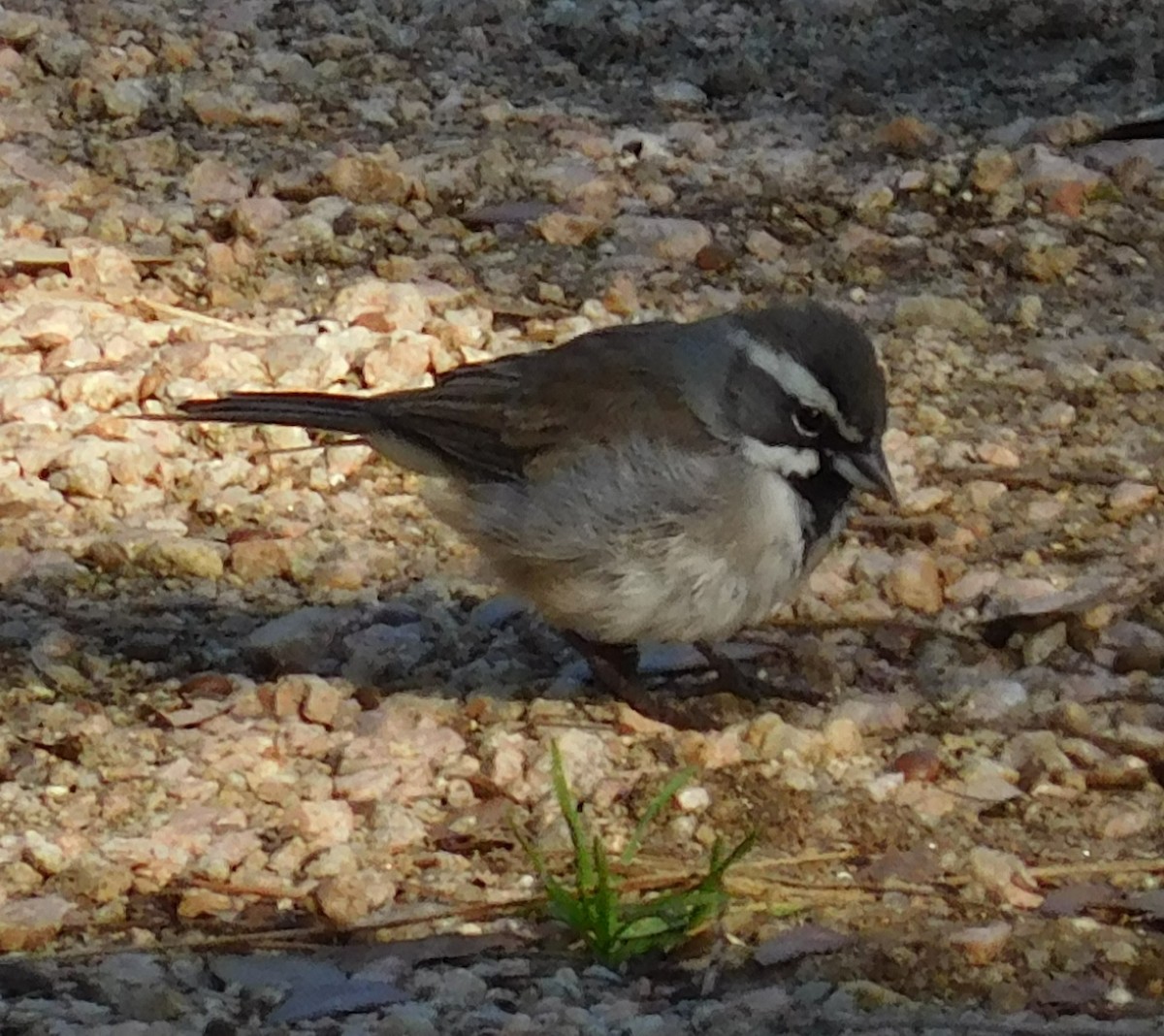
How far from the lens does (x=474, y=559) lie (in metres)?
5.29

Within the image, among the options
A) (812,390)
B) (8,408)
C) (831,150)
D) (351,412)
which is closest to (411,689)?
(351,412)

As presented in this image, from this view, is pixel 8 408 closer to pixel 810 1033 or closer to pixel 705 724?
pixel 705 724

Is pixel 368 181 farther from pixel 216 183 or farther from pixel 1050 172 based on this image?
pixel 1050 172

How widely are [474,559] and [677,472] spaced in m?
0.88

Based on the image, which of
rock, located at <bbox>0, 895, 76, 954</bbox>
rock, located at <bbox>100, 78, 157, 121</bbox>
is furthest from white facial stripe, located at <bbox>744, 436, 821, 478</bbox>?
rock, located at <bbox>100, 78, 157, 121</bbox>

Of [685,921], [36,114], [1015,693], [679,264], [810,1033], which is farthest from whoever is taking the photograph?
[36,114]

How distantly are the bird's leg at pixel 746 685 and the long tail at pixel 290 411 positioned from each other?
3.02 ft

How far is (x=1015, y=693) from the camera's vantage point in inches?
190

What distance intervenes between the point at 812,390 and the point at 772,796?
84 centimetres

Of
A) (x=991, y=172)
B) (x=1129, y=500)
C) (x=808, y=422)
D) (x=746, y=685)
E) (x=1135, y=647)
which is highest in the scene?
(x=991, y=172)

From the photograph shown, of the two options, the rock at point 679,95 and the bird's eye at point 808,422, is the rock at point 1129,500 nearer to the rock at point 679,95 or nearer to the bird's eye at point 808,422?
the bird's eye at point 808,422

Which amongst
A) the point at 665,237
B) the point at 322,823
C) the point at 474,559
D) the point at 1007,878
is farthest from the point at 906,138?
the point at 322,823

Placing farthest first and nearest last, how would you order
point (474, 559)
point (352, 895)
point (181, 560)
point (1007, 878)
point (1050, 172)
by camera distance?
point (1050, 172), point (474, 559), point (181, 560), point (1007, 878), point (352, 895)

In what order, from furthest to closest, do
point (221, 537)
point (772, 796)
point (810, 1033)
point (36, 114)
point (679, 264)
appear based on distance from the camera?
point (36, 114) < point (679, 264) < point (221, 537) < point (772, 796) < point (810, 1033)
